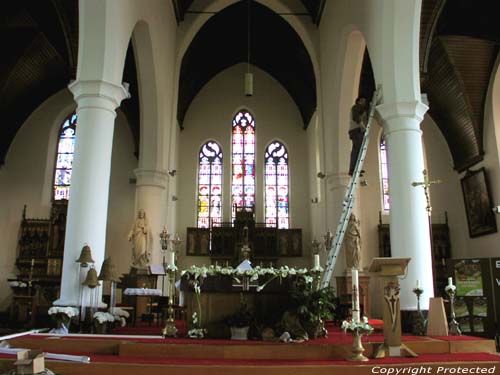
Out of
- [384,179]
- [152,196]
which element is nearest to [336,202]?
[384,179]

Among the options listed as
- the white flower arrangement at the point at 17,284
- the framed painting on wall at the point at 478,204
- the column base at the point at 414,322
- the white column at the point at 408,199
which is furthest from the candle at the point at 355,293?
the white flower arrangement at the point at 17,284

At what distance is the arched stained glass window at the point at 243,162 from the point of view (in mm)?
18944

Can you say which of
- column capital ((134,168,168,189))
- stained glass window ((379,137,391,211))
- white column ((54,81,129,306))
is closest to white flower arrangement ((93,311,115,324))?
white column ((54,81,129,306))

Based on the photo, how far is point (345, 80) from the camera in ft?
42.0

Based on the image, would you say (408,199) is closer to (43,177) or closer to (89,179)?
(89,179)

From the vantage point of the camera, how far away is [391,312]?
18.4 ft

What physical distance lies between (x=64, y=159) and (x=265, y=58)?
336 inches

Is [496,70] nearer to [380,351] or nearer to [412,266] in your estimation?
[412,266]

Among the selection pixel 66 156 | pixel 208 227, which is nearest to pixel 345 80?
pixel 208 227

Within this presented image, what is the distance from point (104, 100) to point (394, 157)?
5.01 meters

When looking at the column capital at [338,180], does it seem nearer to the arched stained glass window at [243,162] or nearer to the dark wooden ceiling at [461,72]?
the dark wooden ceiling at [461,72]

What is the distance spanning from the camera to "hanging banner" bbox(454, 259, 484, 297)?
12.9 meters

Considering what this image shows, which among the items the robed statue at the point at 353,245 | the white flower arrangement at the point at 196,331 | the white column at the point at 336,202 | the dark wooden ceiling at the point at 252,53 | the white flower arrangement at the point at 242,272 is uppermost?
the dark wooden ceiling at the point at 252,53

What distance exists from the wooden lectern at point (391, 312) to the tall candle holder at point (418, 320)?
2.07 meters
